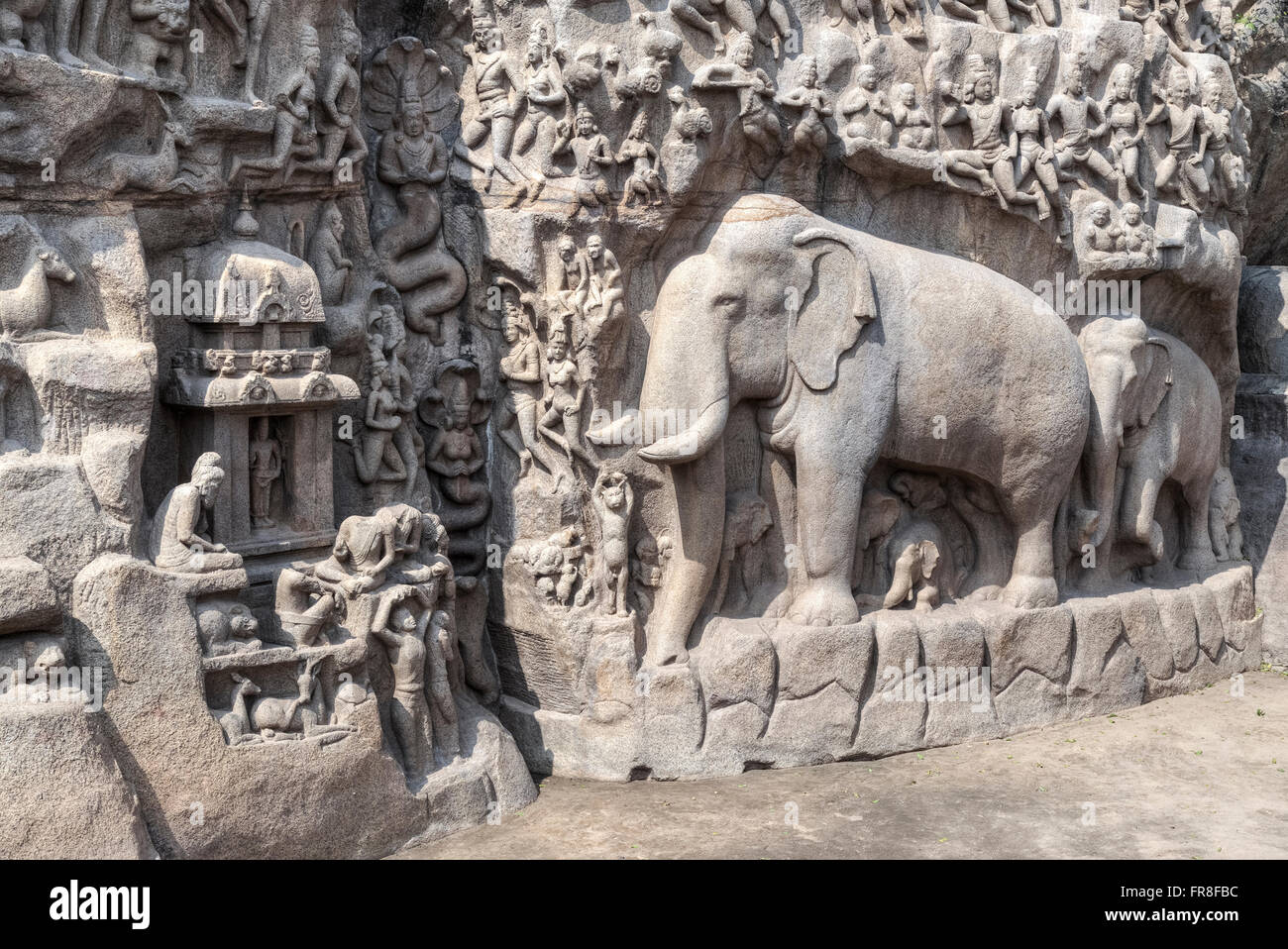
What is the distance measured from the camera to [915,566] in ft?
34.1

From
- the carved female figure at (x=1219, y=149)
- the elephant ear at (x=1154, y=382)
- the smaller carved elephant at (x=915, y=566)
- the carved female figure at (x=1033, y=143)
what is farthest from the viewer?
the carved female figure at (x=1219, y=149)

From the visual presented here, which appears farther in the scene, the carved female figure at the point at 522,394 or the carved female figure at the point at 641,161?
the carved female figure at the point at 522,394

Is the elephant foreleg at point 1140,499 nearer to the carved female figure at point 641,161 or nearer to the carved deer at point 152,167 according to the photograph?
the carved female figure at point 641,161

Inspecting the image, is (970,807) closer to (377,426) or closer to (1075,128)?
(377,426)

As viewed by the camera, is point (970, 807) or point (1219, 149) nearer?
point (970, 807)

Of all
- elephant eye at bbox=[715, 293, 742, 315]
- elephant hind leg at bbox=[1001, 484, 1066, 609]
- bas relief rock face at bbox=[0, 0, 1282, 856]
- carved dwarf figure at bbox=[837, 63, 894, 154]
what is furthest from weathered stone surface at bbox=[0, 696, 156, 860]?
elephant hind leg at bbox=[1001, 484, 1066, 609]

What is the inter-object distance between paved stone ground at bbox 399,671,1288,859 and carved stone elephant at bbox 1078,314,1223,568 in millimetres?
1587

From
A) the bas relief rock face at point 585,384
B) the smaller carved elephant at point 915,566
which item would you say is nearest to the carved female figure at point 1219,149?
the bas relief rock face at point 585,384

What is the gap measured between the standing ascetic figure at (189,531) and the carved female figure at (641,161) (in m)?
2.98

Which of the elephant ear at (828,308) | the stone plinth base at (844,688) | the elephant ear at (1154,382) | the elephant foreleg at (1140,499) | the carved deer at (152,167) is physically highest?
the carved deer at (152,167)

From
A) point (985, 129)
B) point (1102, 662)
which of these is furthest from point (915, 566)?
point (985, 129)

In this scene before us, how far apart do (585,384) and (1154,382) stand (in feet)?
13.8

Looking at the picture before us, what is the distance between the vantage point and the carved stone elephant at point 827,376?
9.67m

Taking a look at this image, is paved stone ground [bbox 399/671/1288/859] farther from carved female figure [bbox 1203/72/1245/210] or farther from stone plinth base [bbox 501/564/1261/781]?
carved female figure [bbox 1203/72/1245/210]
